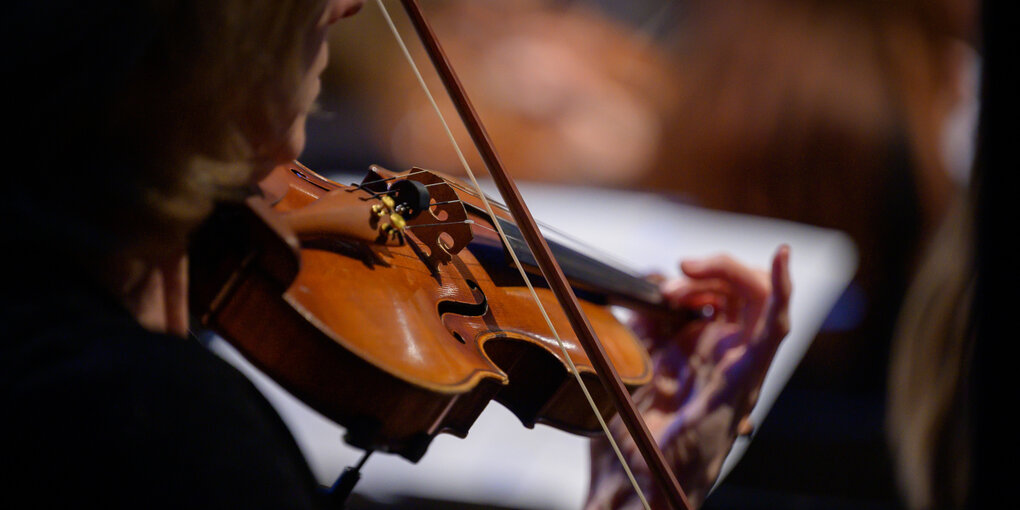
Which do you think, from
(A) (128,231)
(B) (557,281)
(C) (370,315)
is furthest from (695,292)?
(A) (128,231)

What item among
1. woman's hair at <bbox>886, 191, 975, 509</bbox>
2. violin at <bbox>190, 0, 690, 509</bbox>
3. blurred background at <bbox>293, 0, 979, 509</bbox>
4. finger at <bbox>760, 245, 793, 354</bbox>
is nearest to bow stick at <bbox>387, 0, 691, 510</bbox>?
violin at <bbox>190, 0, 690, 509</bbox>

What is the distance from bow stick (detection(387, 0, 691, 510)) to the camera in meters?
0.41

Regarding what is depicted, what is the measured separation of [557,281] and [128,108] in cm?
24

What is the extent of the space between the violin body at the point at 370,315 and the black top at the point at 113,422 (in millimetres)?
59

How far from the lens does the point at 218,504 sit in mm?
232

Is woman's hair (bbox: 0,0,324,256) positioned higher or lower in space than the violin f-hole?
higher

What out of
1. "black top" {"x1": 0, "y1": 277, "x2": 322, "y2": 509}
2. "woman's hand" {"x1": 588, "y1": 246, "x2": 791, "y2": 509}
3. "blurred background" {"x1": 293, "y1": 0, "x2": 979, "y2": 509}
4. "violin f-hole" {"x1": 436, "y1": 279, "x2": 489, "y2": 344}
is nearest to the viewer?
"black top" {"x1": 0, "y1": 277, "x2": 322, "y2": 509}

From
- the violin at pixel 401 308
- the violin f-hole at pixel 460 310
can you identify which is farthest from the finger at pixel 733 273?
the violin f-hole at pixel 460 310

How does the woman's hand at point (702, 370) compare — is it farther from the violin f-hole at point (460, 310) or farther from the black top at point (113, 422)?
the black top at point (113, 422)

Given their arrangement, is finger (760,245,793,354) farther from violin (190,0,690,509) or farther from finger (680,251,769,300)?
violin (190,0,690,509)

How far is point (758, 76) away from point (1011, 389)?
934 millimetres

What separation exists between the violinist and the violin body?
28 millimetres

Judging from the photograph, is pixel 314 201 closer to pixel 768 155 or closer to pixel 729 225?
pixel 729 225

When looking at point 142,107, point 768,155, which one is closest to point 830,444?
point 768,155
